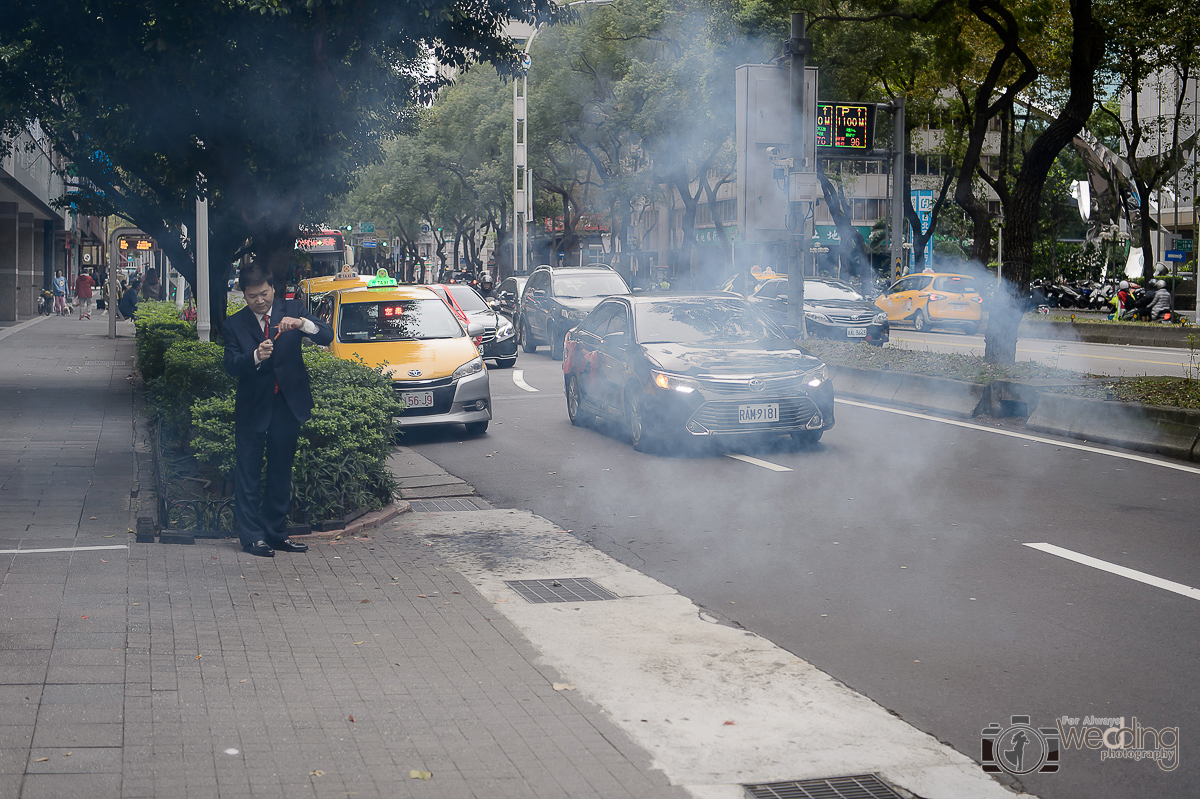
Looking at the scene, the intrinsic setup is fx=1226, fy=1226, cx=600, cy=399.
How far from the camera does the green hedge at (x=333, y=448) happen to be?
769 centimetres

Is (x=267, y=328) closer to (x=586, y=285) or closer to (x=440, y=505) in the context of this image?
(x=440, y=505)

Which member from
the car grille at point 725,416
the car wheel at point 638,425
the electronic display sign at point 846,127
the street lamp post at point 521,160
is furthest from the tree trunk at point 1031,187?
the street lamp post at point 521,160

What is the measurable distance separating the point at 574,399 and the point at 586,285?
31.3ft

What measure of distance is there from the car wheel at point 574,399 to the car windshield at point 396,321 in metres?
1.35

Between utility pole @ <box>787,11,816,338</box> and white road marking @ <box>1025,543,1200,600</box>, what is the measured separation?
9288 mm

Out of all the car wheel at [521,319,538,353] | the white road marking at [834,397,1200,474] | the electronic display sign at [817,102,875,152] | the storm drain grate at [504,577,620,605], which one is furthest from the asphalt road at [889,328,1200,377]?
the storm drain grate at [504,577,620,605]

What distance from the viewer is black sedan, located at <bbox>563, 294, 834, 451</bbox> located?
412 inches

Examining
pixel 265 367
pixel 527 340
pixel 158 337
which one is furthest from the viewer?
pixel 527 340

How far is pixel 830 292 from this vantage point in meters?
26.3

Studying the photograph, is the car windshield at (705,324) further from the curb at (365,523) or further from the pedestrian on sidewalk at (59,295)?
the pedestrian on sidewalk at (59,295)

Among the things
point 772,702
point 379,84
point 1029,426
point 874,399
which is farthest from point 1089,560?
point 874,399

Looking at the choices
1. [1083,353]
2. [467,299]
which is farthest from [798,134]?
[1083,353]

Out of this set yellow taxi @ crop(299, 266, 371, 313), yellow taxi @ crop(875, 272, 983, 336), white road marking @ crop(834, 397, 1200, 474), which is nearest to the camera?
white road marking @ crop(834, 397, 1200, 474)

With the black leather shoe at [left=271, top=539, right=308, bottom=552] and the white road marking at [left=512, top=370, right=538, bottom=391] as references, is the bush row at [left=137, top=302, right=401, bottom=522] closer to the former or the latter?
the black leather shoe at [left=271, top=539, right=308, bottom=552]
